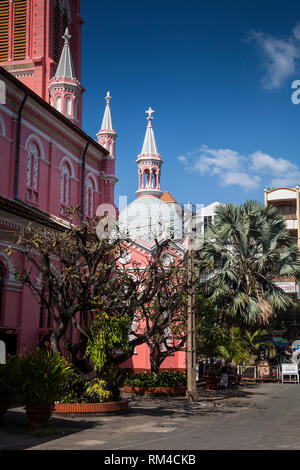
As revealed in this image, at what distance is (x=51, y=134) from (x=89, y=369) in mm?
12963

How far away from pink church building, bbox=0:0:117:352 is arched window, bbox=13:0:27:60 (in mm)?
58

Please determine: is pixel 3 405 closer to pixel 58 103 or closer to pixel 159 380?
pixel 159 380

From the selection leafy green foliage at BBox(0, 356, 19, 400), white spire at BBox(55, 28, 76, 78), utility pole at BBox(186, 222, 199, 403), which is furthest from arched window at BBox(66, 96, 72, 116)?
leafy green foliage at BBox(0, 356, 19, 400)

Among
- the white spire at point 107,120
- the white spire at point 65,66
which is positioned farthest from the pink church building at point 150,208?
the white spire at point 65,66

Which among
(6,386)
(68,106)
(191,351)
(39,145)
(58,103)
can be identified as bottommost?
(6,386)

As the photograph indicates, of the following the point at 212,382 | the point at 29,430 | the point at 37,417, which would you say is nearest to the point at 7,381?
the point at 37,417

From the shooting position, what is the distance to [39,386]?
13273 mm

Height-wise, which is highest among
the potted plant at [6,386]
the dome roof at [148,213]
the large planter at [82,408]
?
the dome roof at [148,213]

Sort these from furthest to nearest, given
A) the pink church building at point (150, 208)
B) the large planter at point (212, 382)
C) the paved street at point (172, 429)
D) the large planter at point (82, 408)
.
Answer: the pink church building at point (150, 208) → the large planter at point (212, 382) → the large planter at point (82, 408) → the paved street at point (172, 429)

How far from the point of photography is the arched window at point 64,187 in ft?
88.8

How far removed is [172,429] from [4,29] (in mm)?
27480

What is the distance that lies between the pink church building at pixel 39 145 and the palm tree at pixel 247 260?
7.11 meters

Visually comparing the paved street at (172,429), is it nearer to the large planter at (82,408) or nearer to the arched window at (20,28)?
the large planter at (82,408)

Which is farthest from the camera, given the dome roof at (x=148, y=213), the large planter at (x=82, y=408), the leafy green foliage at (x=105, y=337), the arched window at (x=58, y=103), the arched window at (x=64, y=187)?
the dome roof at (x=148, y=213)
